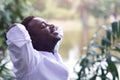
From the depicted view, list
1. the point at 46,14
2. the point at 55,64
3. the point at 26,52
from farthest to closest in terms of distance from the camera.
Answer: the point at 46,14
the point at 55,64
the point at 26,52

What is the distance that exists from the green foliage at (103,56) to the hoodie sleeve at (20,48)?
0.69 m

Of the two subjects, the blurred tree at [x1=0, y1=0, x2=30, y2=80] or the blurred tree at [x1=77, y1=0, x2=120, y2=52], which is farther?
the blurred tree at [x1=77, y1=0, x2=120, y2=52]

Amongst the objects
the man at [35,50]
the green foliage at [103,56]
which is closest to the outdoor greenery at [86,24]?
the green foliage at [103,56]

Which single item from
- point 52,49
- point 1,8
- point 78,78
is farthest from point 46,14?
point 52,49

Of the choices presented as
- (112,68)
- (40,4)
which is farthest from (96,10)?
(112,68)

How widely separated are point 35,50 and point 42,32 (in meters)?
0.07

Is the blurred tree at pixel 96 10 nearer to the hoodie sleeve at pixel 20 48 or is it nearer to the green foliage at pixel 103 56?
the green foliage at pixel 103 56

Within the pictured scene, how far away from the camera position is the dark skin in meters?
1.07

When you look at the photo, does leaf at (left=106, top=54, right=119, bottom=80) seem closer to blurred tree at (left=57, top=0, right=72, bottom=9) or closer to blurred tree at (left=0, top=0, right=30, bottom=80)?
blurred tree at (left=0, top=0, right=30, bottom=80)

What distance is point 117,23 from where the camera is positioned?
1604 mm

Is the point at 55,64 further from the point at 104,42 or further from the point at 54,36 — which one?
the point at 104,42

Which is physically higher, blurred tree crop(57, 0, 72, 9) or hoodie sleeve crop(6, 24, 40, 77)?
blurred tree crop(57, 0, 72, 9)

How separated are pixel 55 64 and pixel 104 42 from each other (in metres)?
0.66

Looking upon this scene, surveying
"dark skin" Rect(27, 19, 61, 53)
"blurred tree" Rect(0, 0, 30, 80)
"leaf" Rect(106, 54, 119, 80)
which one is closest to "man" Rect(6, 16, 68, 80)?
"dark skin" Rect(27, 19, 61, 53)
